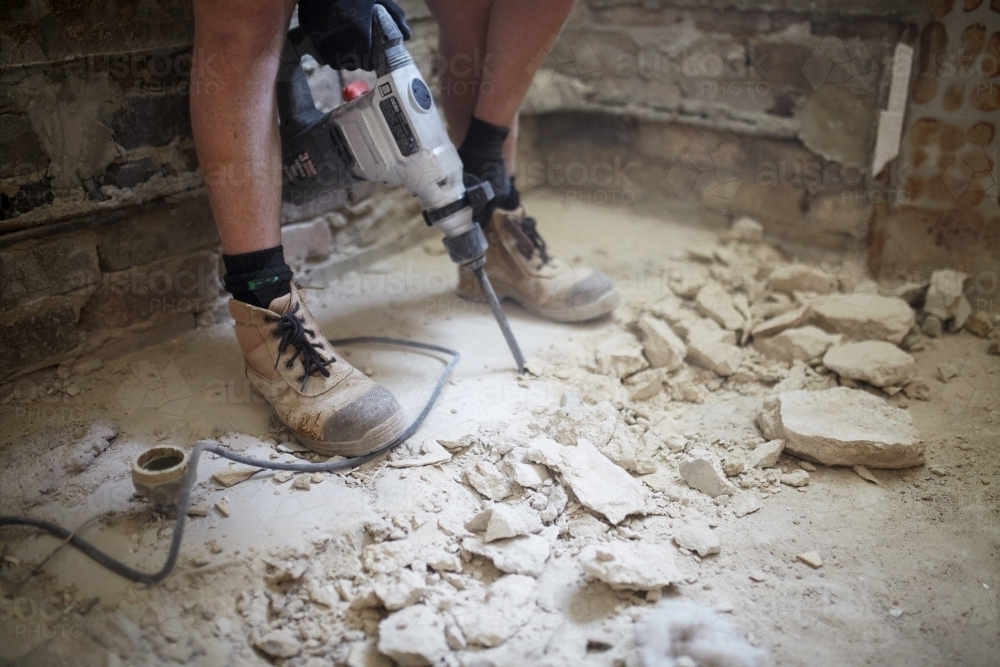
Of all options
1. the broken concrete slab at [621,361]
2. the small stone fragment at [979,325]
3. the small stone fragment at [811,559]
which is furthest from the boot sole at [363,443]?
the small stone fragment at [979,325]

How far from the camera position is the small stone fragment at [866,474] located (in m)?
1.32

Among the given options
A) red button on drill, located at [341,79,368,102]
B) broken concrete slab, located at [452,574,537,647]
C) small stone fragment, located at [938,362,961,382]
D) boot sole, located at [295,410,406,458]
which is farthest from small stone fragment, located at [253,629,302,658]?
small stone fragment, located at [938,362,961,382]

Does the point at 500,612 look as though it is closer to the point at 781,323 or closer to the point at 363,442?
the point at 363,442

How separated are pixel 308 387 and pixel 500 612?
0.57 m

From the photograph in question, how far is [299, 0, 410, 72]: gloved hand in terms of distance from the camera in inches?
52.1

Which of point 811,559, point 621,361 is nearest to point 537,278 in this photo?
point 621,361

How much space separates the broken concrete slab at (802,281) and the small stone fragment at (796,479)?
734 millimetres

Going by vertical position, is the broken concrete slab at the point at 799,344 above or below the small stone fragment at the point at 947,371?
above

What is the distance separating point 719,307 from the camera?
1.81 meters

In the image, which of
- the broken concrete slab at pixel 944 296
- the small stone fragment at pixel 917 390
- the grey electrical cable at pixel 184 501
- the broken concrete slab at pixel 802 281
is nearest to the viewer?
the grey electrical cable at pixel 184 501

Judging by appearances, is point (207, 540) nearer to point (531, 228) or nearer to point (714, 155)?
point (531, 228)

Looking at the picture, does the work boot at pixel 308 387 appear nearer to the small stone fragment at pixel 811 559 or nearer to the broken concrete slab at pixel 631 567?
the broken concrete slab at pixel 631 567

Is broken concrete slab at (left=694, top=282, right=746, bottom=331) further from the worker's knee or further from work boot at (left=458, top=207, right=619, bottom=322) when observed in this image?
the worker's knee

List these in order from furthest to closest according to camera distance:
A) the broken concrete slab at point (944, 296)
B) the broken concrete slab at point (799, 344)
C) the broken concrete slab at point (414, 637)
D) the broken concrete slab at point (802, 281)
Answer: the broken concrete slab at point (802, 281)
the broken concrete slab at point (944, 296)
the broken concrete slab at point (799, 344)
the broken concrete slab at point (414, 637)
